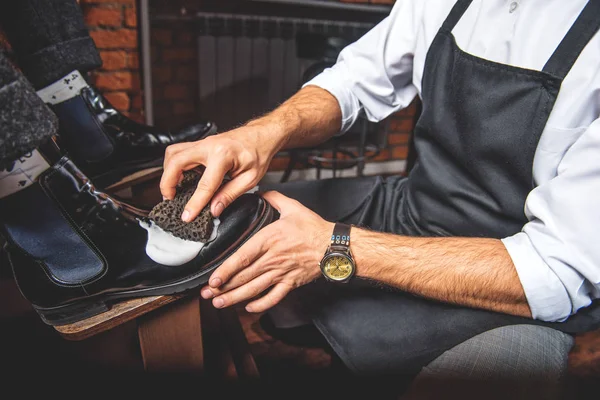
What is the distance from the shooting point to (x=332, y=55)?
1.91 meters

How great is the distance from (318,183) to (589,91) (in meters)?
0.56

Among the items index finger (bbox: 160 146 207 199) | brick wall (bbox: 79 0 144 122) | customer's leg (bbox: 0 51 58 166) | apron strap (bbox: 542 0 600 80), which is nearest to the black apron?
apron strap (bbox: 542 0 600 80)

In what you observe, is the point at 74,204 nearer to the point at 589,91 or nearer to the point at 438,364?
the point at 438,364

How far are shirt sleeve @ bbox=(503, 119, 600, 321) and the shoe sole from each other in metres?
0.41

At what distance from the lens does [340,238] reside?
656 mm

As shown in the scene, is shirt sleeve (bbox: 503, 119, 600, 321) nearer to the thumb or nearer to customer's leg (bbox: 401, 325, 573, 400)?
customer's leg (bbox: 401, 325, 573, 400)

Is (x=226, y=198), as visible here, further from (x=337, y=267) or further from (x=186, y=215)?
(x=337, y=267)

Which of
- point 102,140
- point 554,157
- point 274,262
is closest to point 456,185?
point 554,157

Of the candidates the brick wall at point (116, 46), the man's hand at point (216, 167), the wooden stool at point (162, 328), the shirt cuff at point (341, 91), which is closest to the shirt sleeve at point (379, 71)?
the shirt cuff at point (341, 91)

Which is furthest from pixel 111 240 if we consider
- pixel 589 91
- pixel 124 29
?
pixel 124 29

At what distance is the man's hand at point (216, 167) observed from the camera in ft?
2.03

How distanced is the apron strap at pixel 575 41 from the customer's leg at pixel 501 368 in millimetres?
391

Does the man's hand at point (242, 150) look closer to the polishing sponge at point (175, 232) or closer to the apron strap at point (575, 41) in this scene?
the polishing sponge at point (175, 232)

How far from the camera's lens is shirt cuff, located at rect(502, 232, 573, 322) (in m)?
0.59
